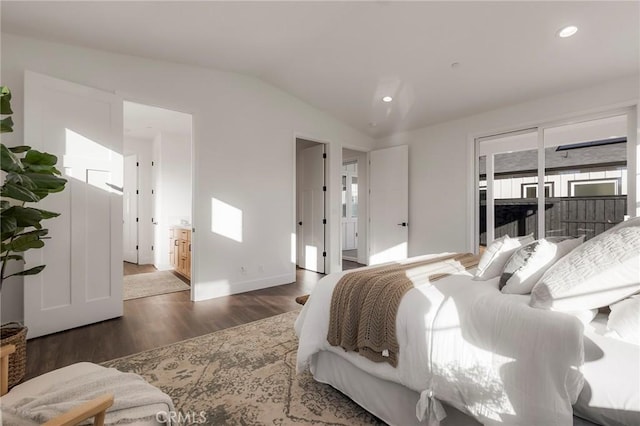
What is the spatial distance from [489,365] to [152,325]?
9.78 ft

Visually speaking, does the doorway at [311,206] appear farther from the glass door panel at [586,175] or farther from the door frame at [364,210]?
the glass door panel at [586,175]

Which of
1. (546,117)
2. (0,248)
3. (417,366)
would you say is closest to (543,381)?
(417,366)

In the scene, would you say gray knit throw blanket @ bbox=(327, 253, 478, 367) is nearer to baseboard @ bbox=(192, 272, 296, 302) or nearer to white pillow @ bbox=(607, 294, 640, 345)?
white pillow @ bbox=(607, 294, 640, 345)

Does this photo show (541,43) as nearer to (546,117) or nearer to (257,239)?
(546,117)

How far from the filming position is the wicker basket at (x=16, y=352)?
1.96 m

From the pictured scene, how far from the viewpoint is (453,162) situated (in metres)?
4.75

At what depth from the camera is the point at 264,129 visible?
174 inches

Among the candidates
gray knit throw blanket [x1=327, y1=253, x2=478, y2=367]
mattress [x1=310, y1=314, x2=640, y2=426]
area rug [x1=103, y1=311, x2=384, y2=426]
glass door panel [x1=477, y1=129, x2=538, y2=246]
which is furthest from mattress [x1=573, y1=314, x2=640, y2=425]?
glass door panel [x1=477, y1=129, x2=538, y2=246]

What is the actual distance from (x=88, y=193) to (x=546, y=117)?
5.31 metres

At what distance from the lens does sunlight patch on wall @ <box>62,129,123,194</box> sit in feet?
9.33

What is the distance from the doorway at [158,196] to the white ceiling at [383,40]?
1901 mm

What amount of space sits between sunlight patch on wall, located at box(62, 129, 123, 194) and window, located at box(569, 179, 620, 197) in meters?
5.28

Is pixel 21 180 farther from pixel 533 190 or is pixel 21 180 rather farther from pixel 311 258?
pixel 533 190

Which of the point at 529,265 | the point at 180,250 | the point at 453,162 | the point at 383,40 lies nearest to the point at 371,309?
the point at 529,265
